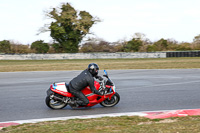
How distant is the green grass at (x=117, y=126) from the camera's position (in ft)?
16.2

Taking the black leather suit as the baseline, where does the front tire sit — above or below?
below

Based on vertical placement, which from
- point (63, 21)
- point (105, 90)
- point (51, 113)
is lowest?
point (51, 113)

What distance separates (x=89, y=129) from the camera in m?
5.20

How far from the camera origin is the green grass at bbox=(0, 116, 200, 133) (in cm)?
495

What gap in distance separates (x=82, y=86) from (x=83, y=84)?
6 centimetres

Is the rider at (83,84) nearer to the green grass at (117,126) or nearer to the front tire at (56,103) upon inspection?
the front tire at (56,103)

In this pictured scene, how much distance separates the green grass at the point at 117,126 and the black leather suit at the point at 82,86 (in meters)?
1.29

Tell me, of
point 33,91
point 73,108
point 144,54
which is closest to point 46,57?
point 144,54

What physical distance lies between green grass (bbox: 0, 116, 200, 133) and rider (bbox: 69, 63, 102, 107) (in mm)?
1306

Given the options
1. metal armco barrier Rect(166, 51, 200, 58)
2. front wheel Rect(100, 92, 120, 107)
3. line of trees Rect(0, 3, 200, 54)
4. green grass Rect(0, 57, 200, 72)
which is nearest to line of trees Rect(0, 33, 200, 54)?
line of trees Rect(0, 3, 200, 54)

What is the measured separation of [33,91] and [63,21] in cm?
3853

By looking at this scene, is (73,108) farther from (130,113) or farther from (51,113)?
(130,113)

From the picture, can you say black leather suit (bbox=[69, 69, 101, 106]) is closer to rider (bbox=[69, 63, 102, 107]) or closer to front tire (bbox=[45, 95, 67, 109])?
rider (bbox=[69, 63, 102, 107])

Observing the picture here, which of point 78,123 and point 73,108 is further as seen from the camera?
point 73,108
